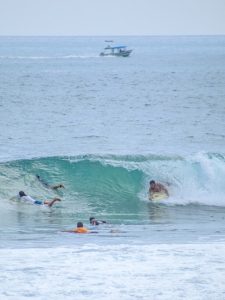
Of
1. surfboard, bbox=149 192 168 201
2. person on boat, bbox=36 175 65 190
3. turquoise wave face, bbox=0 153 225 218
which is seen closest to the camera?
surfboard, bbox=149 192 168 201

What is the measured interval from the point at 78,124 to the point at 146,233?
28.7m

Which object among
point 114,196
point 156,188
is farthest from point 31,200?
point 114,196

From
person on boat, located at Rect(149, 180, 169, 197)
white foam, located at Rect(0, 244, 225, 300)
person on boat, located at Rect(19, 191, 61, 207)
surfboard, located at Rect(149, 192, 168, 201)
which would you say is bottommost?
white foam, located at Rect(0, 244, 225, 300)

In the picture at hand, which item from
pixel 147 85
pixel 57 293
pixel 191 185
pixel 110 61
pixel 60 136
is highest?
pixel 110 61

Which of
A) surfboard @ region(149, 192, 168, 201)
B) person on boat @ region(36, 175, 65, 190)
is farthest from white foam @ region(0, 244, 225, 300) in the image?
person on boat @ region(36, 175, 65, 190)

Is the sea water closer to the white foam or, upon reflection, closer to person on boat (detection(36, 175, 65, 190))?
the white foam

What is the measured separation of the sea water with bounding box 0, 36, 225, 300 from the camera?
48.8ft

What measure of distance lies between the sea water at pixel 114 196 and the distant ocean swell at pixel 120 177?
38 mm

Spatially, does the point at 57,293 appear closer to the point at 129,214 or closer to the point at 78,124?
the point at 129,214

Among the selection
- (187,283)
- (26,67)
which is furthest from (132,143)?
(26,67)

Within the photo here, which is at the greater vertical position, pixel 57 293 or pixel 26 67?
pixel 26 67

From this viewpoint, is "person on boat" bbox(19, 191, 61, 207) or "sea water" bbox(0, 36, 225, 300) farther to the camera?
"person on boat" bbox(19, 191, 61, 207)

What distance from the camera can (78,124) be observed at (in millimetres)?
48438

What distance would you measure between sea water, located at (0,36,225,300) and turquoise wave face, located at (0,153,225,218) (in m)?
0.04
